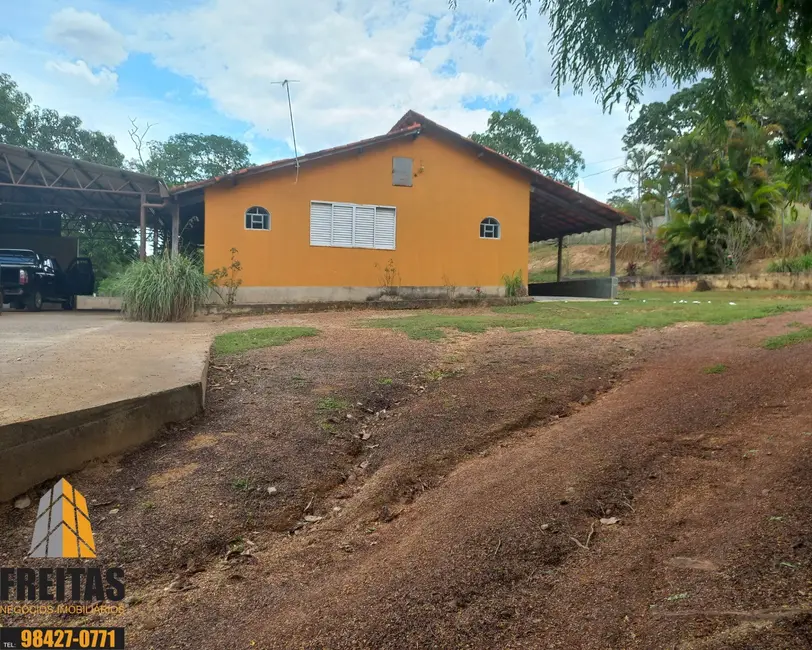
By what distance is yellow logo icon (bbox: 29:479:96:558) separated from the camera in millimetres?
2920

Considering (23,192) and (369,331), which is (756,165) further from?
(23,192)

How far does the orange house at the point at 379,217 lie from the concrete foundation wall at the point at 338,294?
0.09 ft

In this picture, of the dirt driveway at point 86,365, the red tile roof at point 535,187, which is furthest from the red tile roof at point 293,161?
the dirt driveway at point 86,365

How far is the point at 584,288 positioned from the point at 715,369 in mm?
14889

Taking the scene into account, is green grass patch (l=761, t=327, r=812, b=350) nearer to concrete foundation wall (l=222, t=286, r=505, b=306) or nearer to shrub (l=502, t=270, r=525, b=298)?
shrub (l=502, t=270, r=525, b=298)

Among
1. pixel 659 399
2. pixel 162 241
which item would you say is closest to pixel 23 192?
pixel 162 241

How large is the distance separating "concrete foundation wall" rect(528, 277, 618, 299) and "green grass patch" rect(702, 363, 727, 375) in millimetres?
11854

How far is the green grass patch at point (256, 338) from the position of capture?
7.20 m

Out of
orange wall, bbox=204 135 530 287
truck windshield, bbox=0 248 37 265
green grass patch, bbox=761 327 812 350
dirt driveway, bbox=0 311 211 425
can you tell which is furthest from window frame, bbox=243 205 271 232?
green grass patch, bbox=761 327 812 350

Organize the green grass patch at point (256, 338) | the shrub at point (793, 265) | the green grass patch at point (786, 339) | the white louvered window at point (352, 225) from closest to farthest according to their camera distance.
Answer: the green grass patch at point (786, 339) → the green grass patch at point (256, 338) → the white louvered window at point (352, 225) → the shrub at point (793, 265)

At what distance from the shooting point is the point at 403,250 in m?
14.8

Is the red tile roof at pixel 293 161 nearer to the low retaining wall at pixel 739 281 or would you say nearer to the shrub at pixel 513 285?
the shrub at pixel 513 285

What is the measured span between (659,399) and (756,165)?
20.7 meters

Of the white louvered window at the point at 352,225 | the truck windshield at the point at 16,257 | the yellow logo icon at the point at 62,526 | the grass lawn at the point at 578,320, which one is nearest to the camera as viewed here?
the yellow logo icon at the point at 62,526
